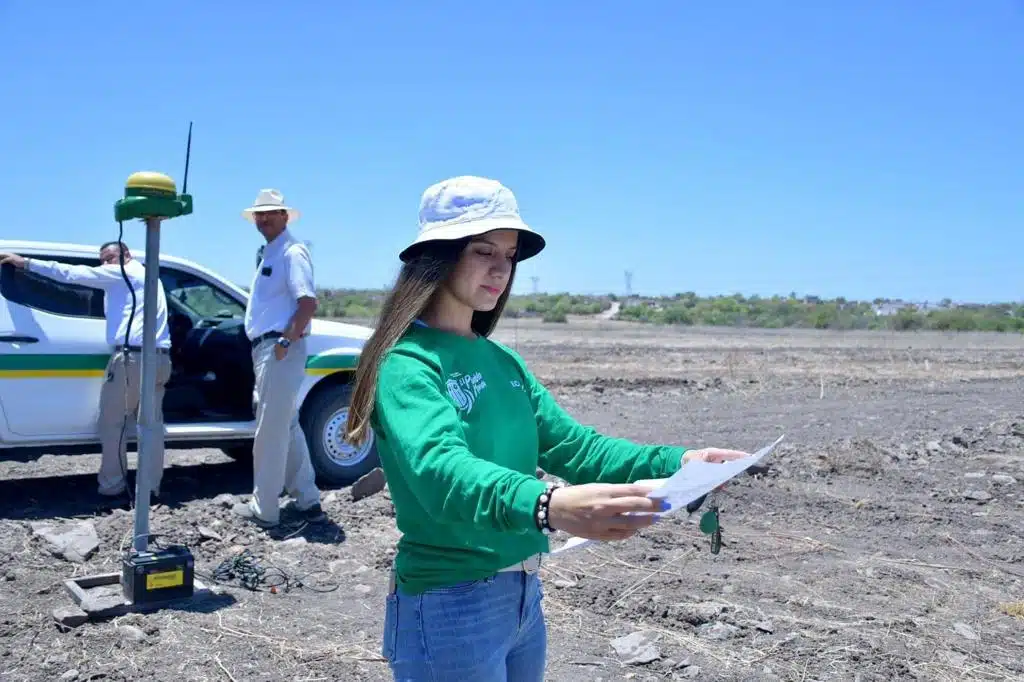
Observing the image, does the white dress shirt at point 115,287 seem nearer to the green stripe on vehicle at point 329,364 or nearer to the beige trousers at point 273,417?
the beige trousers at point 273,417

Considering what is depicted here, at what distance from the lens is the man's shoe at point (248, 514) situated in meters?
6.91

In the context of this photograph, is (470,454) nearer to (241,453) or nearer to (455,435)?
(455,435)

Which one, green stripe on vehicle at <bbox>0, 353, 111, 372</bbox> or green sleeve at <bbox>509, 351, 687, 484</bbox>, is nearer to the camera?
green sleeve at <bbox>509, 351, 687, 484</bbox>

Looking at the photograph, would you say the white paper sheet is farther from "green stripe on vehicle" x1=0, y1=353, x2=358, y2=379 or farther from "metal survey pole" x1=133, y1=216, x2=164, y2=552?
"green stripe on vehicle" x1=0, y1=353, x2=358, y2=379

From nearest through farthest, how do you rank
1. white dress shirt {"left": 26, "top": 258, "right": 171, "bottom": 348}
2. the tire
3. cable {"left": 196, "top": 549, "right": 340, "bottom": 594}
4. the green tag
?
the green tag
cable {"left": 196, "top": 549, "right": 340, "bottom": 594}
white dress shirt {"left": 26, "top": 258, "right": 171, "bottom": 348}
the tire

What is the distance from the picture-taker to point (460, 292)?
2.28 meters

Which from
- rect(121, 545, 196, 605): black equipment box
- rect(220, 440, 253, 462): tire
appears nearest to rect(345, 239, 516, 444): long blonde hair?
rect(121, 545, 196, 605): black equipment box

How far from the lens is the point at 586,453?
8.20 ft

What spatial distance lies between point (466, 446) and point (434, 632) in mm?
470

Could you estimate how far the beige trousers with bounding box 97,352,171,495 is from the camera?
7.38 m

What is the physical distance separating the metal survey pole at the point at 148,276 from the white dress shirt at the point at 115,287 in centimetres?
192

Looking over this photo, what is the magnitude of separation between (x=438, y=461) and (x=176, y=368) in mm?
7166

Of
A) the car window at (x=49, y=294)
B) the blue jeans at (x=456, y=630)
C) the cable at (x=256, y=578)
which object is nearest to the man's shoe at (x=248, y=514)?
the cable at (x=256, y=578)

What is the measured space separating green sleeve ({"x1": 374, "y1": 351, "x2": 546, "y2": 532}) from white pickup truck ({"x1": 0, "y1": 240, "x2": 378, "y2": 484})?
529cm
